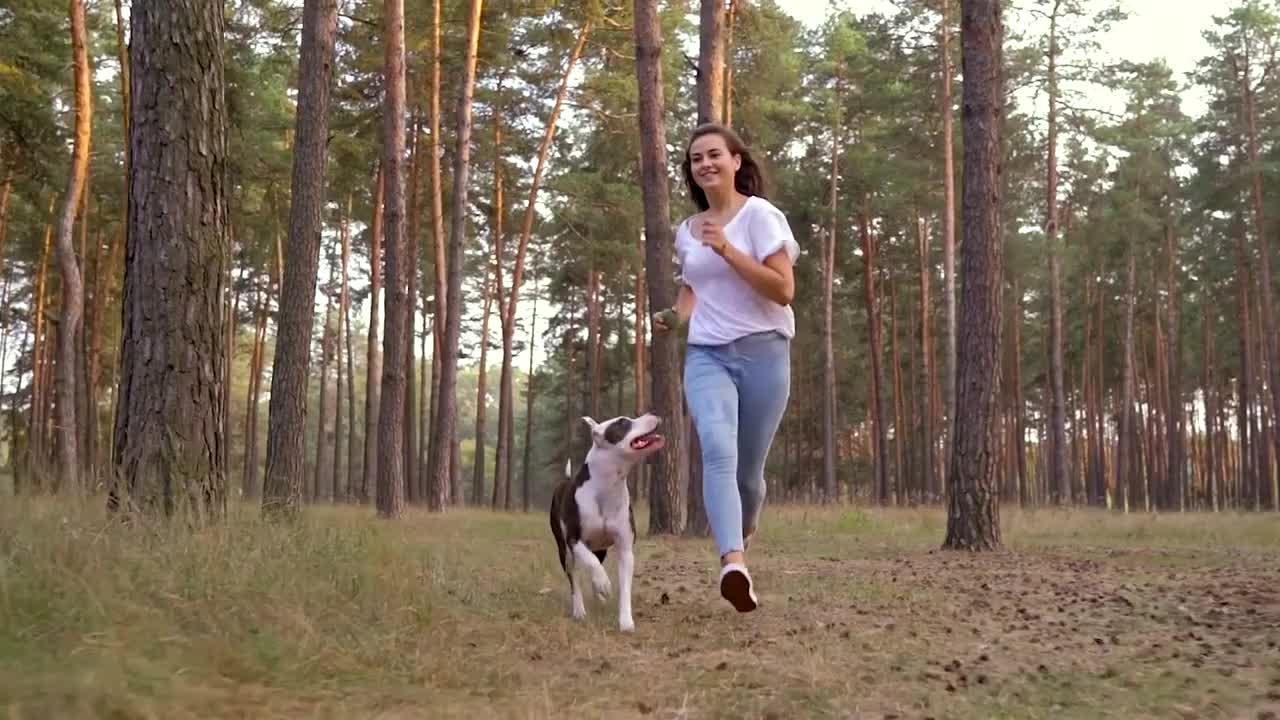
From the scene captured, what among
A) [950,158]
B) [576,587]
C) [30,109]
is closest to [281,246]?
[30,109]

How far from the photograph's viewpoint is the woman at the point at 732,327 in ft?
18.7

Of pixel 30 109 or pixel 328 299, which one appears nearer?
pixel 30 109

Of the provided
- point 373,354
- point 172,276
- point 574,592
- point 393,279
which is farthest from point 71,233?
point 574,592

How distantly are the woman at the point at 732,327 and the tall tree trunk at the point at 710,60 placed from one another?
8.09m

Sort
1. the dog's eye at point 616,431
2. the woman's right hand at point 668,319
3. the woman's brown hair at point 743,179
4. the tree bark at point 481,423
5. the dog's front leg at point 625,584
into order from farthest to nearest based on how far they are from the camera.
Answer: the tree bark at point 481,423 < the woman's brown hair at point 743,179 < the dog's eye at point 616,431 < the woman's right hand at point 668,319 < the dog's front leg at point 625,584

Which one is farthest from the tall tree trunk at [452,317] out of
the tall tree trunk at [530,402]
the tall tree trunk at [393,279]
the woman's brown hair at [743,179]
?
the tall tree trunk at [530,402]

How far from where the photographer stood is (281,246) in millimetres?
33188

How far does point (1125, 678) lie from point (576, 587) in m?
3.00

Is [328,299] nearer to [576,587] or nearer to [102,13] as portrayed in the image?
[102,13]

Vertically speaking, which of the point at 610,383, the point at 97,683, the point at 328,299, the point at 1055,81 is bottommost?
the point at 97,683

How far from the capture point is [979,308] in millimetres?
12234

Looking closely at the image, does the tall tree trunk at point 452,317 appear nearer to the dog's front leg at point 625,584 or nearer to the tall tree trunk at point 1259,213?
the dog's front leg at point 625,584

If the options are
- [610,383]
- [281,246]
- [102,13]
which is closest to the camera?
[102,13]

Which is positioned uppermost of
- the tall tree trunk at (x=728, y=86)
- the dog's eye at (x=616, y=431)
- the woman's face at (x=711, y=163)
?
the tall tree trunk at (x=728, y=86)
